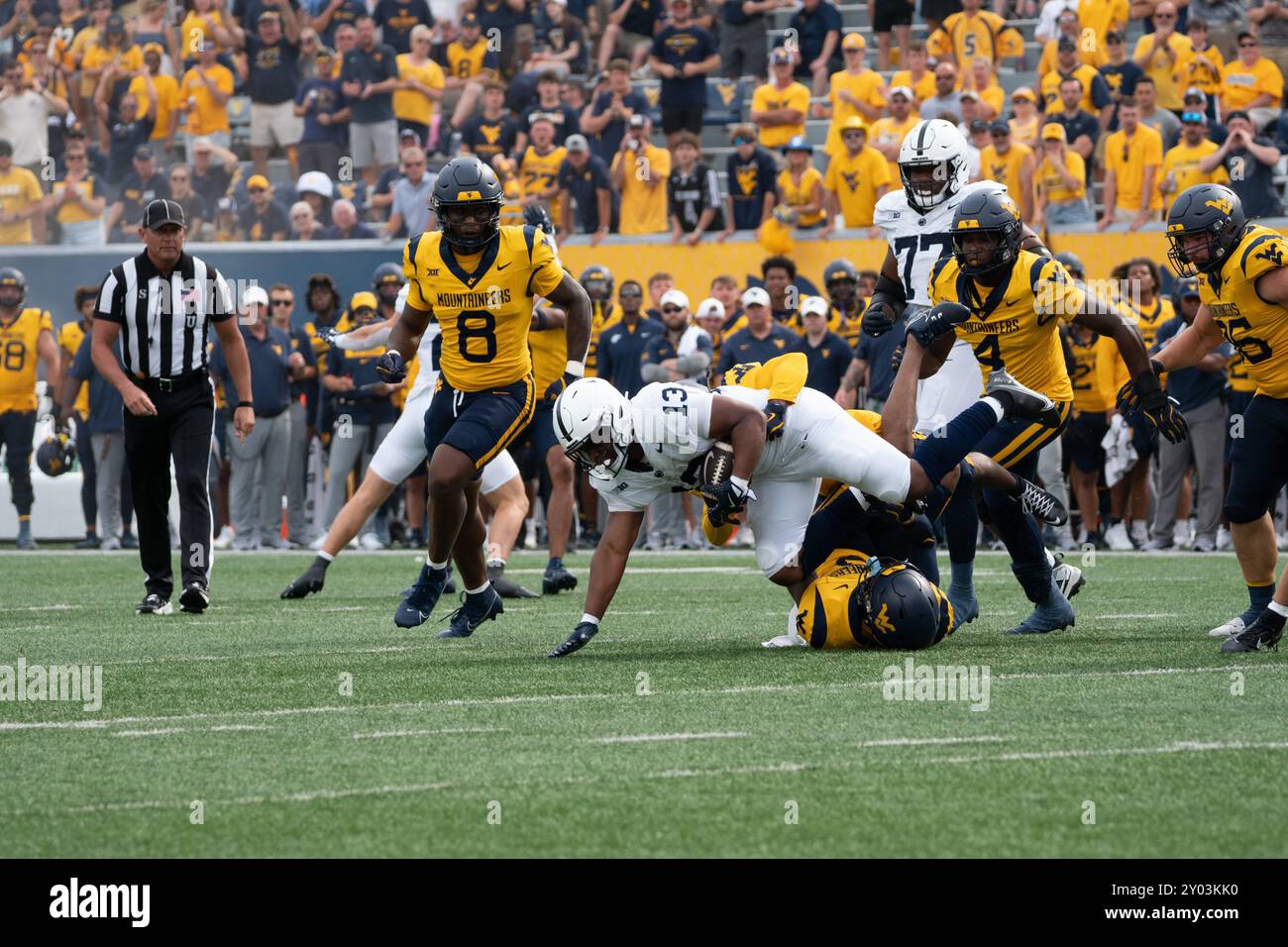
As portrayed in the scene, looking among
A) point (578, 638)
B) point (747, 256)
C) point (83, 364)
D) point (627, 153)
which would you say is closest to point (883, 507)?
point (578, 638)

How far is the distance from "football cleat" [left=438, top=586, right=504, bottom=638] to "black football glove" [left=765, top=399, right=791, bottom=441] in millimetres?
1743

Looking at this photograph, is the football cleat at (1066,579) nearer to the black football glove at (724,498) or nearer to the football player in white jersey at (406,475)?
the black football glove at (724,498)

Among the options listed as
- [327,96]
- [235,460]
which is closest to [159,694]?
[235,460]

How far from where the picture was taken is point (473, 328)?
8.53 m

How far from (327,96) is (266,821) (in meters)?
16.0

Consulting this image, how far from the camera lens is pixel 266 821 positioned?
4480 mm

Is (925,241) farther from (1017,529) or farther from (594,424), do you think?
(594,424)

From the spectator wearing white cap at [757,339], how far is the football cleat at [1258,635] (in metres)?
7.38

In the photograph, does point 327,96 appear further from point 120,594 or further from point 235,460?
point 120,594

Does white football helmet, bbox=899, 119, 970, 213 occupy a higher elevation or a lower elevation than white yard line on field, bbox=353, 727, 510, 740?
higher

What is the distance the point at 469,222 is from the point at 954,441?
2.34 meters

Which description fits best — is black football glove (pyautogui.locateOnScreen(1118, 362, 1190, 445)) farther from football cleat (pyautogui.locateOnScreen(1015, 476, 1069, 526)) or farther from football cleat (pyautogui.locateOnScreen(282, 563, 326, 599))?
football cleat (pyautogui.locateOnScreen(282, 563, 326, 599))

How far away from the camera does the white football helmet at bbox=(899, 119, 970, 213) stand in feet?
28.8

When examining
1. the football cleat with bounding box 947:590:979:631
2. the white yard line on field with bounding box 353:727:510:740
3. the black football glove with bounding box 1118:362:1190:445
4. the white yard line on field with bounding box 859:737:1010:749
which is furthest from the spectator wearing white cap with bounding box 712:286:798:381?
the white yard line on field with bounding box 859:737:1010:749
